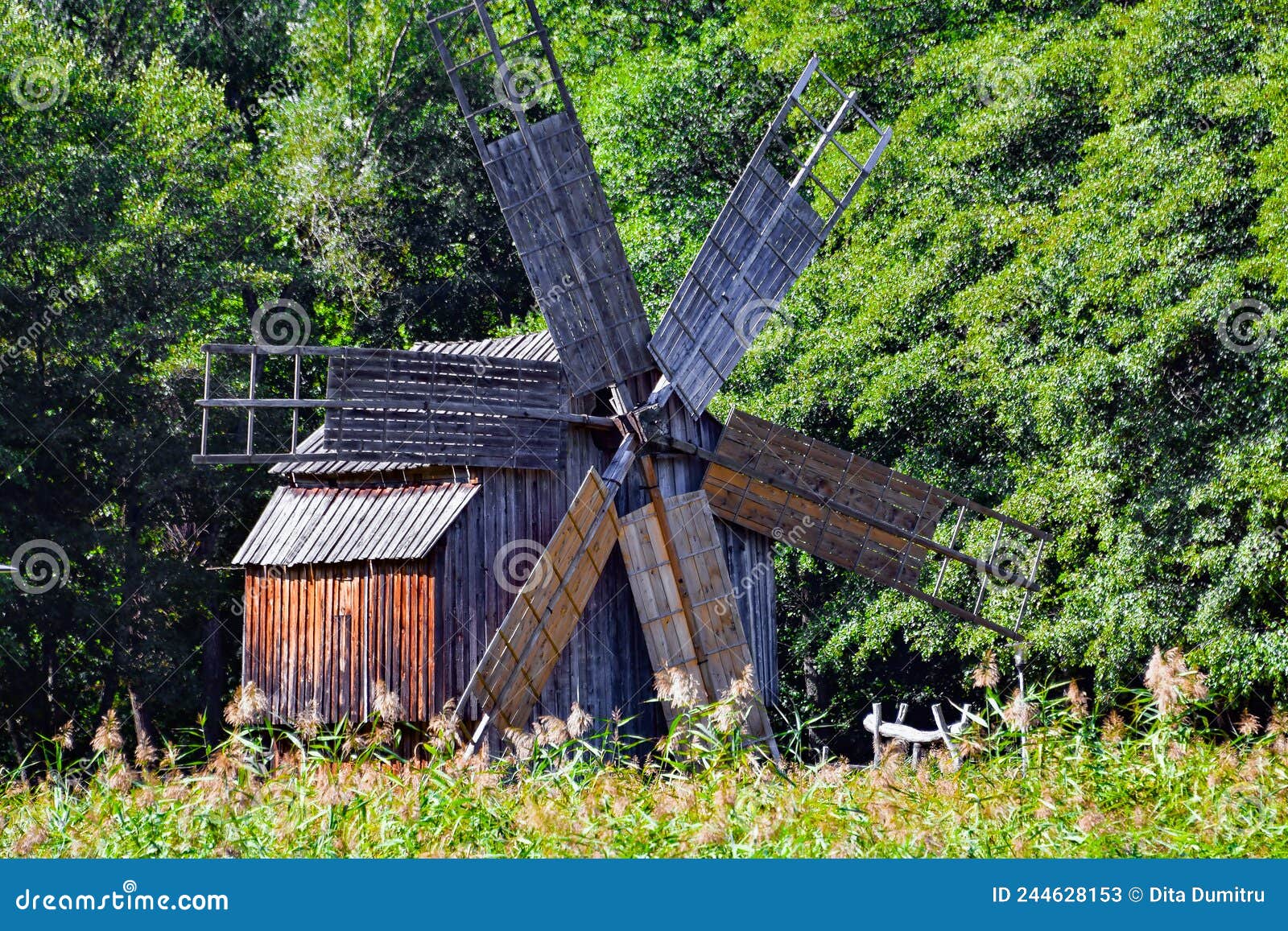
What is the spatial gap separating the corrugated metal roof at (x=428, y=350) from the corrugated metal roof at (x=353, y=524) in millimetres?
165

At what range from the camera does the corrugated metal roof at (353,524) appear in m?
11.4

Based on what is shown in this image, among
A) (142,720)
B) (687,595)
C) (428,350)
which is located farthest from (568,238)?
(142,720)

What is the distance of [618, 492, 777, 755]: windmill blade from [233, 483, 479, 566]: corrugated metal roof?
4.97 feet

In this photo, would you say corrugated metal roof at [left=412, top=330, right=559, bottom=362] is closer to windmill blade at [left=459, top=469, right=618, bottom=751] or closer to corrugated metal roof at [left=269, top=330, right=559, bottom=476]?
corrugated metal roof at [left=269, top=330, right=559, bottom=476]

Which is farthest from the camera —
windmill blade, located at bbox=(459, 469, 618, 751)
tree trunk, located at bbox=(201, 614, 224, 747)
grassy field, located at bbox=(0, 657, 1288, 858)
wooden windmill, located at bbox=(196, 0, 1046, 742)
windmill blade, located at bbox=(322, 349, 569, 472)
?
tree trunk, located at bbox=(201, 614, 224, 747)

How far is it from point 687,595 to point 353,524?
2767mm

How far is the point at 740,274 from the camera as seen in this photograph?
520 inches

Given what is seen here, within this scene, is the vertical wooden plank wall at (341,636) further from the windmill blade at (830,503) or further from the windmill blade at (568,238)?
the windmill blade at (830,503)

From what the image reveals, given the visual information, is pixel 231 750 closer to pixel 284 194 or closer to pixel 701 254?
pixel 701 254

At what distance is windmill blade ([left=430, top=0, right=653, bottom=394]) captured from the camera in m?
11.5

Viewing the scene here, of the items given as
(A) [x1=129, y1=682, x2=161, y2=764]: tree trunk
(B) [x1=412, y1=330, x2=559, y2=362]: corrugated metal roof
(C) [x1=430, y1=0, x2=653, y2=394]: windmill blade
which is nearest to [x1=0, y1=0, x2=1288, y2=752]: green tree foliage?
(A) [x1=129, y1=682, x2=161, y2=764]: tree trunk

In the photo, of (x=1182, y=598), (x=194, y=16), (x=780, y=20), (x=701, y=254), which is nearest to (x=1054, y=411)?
(x=1182, y=598)

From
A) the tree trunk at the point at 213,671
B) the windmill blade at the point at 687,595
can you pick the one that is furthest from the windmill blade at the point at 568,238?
the tree trunk at the point at 213,671

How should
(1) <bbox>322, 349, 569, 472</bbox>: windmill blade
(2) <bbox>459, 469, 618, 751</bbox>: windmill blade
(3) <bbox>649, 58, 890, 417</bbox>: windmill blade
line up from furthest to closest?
1. (3) <bbox>649, 58, 890, 417</bbox>: windmill blade
2. (2) <bbox>459, 469, 618, 751</bbox>: windmill blade
3. (1) <bbox>322, 349, 569, 472</bbox>: windmill blade
